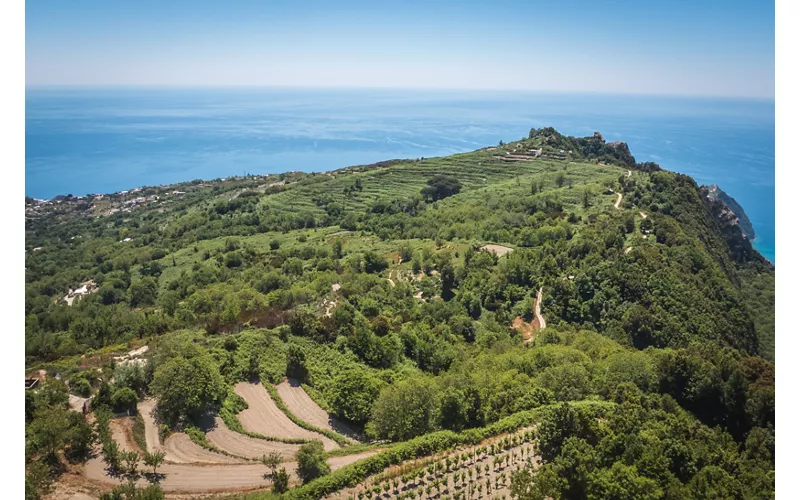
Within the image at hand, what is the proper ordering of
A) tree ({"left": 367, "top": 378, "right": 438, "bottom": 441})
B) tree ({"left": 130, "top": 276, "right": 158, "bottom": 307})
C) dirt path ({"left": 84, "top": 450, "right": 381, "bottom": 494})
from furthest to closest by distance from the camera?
Result: tree ({"left": 130, "top": 276, "right": 158, "bottom": 307}) → tree ({"left": 367, "top": 378, "right": 438, "bottom": 441}) → dirt path ({"left": 84, "top": 450, "right": 381, "bottom": 494})

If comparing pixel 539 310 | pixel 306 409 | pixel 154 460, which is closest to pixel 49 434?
pixel 154 460

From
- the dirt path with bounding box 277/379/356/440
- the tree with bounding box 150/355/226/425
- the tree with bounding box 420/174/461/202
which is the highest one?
the tree with bounding box 420/174/461/202

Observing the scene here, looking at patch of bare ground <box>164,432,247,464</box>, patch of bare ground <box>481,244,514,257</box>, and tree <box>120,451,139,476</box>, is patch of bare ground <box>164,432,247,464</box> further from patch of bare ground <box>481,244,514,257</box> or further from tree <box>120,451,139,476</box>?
patch of bare ground <box>481,244,514,257</box>

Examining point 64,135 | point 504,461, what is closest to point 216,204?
point 504,461

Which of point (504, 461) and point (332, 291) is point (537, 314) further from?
point (504, 461)

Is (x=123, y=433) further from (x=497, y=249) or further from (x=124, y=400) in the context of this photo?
(x=497, y=249)

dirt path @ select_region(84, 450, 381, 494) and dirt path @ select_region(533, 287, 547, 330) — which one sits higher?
dirt path @ select_region(533, 287, 547, 330)

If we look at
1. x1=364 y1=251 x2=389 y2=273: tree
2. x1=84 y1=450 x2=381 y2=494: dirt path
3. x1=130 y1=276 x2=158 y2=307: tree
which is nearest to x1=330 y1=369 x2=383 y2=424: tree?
x1=84 y1=450 x2=381 y2=494: dirt path
